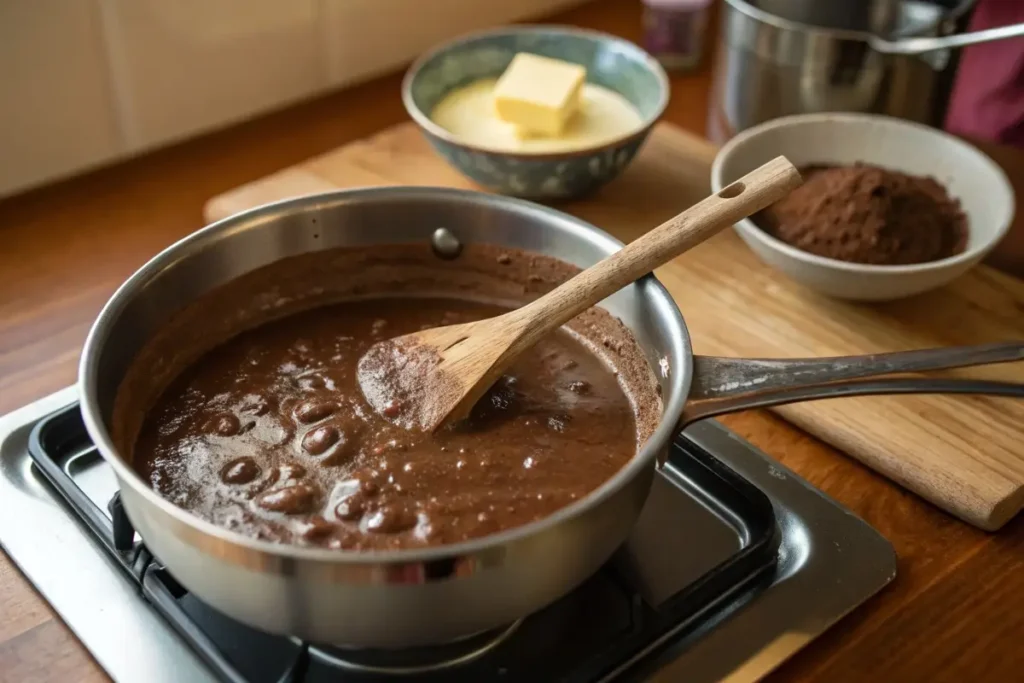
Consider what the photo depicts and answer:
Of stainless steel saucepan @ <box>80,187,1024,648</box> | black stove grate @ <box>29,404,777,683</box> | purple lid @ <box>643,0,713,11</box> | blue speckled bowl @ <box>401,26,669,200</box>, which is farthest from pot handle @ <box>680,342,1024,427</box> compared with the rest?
purple lid @ <box>643,0,713,11</box>

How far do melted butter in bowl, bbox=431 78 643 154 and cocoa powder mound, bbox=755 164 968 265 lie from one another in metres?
0.17

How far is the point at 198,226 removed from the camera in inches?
40.9

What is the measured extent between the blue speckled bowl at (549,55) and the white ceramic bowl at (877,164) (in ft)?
0.36

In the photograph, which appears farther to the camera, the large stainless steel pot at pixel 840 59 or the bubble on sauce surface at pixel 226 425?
the large stainless steel pot at pixel 840 59

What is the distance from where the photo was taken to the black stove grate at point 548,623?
59 cm

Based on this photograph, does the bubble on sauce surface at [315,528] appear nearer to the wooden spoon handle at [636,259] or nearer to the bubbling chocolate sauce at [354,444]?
the bubbling chocolate sauce at [354,444]

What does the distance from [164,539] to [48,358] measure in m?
0.39

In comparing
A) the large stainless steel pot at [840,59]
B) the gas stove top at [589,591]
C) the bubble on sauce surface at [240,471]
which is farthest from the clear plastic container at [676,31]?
the bubble on sauce surface at [240,471]

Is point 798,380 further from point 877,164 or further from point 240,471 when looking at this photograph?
point 877,164

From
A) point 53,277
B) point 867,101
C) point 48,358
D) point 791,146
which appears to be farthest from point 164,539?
point 867,101

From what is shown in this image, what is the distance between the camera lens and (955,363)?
2.18ft

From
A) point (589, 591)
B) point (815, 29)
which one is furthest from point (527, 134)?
point (589, 591)

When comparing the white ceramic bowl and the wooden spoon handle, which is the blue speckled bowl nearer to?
the white ceramic bowl

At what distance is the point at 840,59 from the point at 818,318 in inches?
11.7
